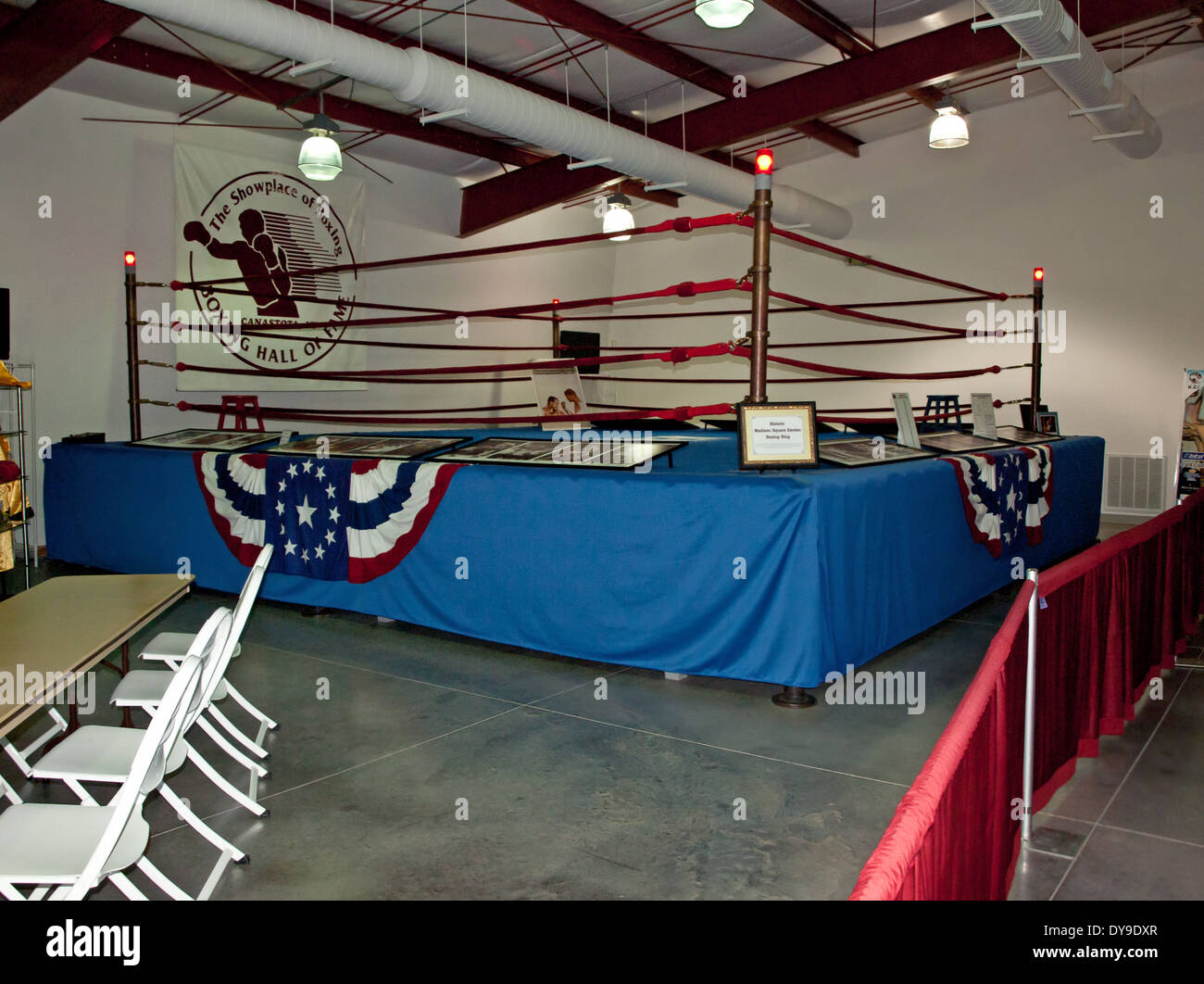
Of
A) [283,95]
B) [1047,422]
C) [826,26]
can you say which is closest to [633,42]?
[826,26]

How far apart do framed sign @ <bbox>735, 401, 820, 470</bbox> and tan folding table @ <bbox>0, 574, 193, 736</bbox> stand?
1.86 meters

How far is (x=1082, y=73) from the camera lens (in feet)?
19.9

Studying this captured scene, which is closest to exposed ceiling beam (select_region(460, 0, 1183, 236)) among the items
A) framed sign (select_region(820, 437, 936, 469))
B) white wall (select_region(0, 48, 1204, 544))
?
white wall (select_region(0, 48, 1204, 544))

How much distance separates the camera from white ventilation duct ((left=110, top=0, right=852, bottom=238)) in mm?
4453

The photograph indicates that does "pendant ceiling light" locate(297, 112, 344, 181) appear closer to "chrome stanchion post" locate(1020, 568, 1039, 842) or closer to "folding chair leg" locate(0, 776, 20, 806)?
"folding chair leg" locate(0, 776, 20, 806)

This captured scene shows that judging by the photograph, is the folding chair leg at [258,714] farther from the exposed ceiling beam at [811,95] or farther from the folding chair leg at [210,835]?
the exposed ceiling beam at [811,95]

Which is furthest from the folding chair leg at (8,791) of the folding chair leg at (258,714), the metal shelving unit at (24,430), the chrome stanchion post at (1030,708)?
the metal shelving unit at (24,430)

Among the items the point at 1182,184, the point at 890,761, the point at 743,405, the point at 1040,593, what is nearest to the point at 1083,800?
the point at 890,761

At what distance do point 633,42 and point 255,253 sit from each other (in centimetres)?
371

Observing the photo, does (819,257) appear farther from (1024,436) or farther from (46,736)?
(46,736)

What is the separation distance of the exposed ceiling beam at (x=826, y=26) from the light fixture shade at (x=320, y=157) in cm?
332

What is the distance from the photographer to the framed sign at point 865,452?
3.31 metres

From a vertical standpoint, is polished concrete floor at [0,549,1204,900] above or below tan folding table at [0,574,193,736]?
below
